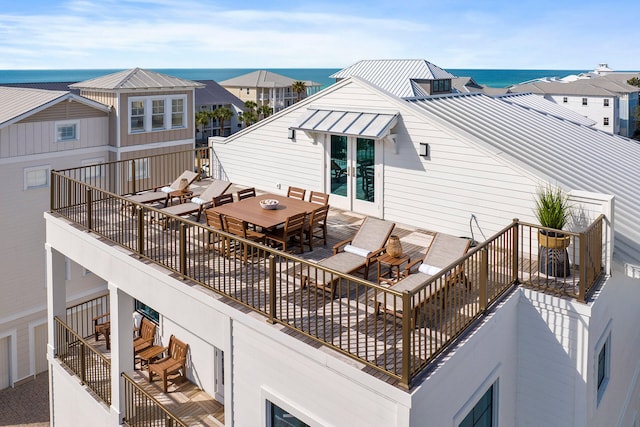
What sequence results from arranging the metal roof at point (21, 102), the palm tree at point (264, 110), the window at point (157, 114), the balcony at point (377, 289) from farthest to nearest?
the palm tree at point (264, 110)
the window at point (157, 114)
the metal roof at point (21, 102)
the balcony at point (377, 289)

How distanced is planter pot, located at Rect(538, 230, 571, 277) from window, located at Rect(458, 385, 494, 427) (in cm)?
198

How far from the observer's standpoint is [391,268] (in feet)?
28.3

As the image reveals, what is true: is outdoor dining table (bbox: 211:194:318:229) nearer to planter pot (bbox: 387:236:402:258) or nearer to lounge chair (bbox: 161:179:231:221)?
lounge chair (bbox: 161:179:231:221)

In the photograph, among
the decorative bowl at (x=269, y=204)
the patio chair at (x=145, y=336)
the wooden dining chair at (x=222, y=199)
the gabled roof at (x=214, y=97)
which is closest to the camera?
A: the decorative bowl at (x=269, y=204)

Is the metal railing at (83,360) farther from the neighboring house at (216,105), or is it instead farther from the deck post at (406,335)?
the neighboring house at (216,105)

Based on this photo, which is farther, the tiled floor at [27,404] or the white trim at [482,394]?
the tiled floor at [27,404]

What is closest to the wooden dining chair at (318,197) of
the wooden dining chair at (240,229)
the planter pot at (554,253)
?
the wooden dining chair at (240,229)

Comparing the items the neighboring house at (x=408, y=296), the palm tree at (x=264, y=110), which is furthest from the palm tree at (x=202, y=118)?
the neighboring house at (x=408, y=296)

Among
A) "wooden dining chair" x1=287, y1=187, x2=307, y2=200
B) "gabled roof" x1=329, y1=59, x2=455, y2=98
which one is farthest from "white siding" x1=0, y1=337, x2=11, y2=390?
"gabled roof" x1=329, y1=59, x2=455, y2=98

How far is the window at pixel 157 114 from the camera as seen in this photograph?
2656 centimetres

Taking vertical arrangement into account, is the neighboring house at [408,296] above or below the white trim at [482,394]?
above

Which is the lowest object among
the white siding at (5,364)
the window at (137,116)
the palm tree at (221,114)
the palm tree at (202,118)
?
the white siding at (5,364)

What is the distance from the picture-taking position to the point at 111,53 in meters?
92.4

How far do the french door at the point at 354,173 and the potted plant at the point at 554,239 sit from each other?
4372 mm
